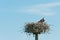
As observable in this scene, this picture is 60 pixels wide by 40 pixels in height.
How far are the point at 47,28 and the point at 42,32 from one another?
2.29 feet

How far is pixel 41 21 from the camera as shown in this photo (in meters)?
54.4

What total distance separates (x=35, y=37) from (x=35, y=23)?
6.41ft

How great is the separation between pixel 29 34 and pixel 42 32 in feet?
4.71

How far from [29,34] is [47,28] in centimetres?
206

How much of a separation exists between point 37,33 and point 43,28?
1337 millimetres

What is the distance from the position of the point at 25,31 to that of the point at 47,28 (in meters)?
2.42

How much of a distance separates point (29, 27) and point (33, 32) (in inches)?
34.0

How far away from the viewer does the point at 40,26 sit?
175 feet

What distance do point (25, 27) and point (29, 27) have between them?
1.42ft

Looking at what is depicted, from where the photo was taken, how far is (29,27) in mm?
53188

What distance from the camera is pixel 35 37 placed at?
54.2 meters

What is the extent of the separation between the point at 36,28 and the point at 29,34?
103cm

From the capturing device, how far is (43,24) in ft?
175

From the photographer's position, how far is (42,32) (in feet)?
176
